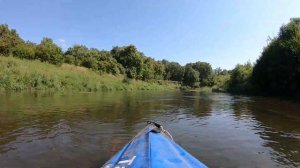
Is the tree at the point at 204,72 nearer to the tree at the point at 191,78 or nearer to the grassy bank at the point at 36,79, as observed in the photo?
the tree at the point at 191,78

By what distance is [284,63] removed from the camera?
134ft

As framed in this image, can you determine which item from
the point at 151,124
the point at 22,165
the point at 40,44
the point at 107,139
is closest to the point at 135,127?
the point at 107,139

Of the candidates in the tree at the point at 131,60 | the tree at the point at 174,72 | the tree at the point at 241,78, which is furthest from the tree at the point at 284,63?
the tree at the point at 174,72

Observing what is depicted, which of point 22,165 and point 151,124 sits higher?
point 151,124

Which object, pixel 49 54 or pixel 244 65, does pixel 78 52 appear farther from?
pixel 244 65

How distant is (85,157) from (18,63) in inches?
1344

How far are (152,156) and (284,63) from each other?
39.9 metres

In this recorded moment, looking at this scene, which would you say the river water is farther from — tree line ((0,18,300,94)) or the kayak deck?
tree line ((0,18,300,94))

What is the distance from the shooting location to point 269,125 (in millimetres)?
14555

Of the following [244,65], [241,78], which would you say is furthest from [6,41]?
[244,65]

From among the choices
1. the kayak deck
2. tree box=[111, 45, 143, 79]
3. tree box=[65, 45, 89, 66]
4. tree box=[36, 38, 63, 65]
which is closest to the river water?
the kayak deck

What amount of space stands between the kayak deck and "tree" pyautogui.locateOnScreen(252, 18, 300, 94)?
3511 cm

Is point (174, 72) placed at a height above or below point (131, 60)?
below

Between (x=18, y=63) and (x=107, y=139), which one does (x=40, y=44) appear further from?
(x=107, y=139)
